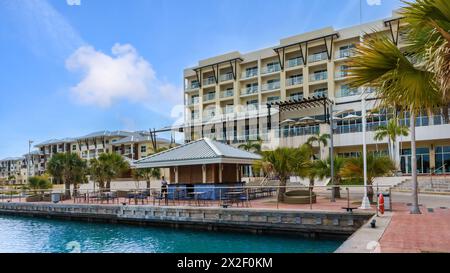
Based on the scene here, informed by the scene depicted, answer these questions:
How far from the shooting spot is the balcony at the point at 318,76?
48031 mm

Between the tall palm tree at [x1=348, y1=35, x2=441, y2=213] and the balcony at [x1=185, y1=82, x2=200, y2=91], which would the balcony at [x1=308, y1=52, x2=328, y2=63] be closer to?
the balcony at [x1=185, y1=82, x2=200, y2=91]

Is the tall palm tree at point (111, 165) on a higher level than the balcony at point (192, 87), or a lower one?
lower

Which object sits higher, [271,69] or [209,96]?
[271,69]

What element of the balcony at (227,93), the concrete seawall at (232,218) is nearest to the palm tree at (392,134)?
the concrete seawall at (232,218)

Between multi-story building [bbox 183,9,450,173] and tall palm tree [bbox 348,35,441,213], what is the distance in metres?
31.9

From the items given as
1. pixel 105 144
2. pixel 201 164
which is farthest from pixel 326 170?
pixel 105 144

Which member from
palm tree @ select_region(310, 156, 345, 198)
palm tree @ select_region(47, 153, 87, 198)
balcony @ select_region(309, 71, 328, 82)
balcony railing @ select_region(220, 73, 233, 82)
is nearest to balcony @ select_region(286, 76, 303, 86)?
balcony @ select_region(309, 71, 328, 82)

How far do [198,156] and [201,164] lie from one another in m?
0.67

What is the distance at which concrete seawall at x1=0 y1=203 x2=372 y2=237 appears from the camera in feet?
48.8

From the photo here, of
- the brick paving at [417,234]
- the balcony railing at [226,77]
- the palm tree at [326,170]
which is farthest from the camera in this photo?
the balcony railing at [226,77]

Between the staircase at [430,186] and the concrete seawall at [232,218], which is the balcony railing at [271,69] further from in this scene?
the concrete seawall at [232,218]

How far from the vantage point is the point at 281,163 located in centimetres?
2027

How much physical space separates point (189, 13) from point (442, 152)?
3796 centimetres

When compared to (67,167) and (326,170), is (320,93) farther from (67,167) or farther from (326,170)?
(67,167)
